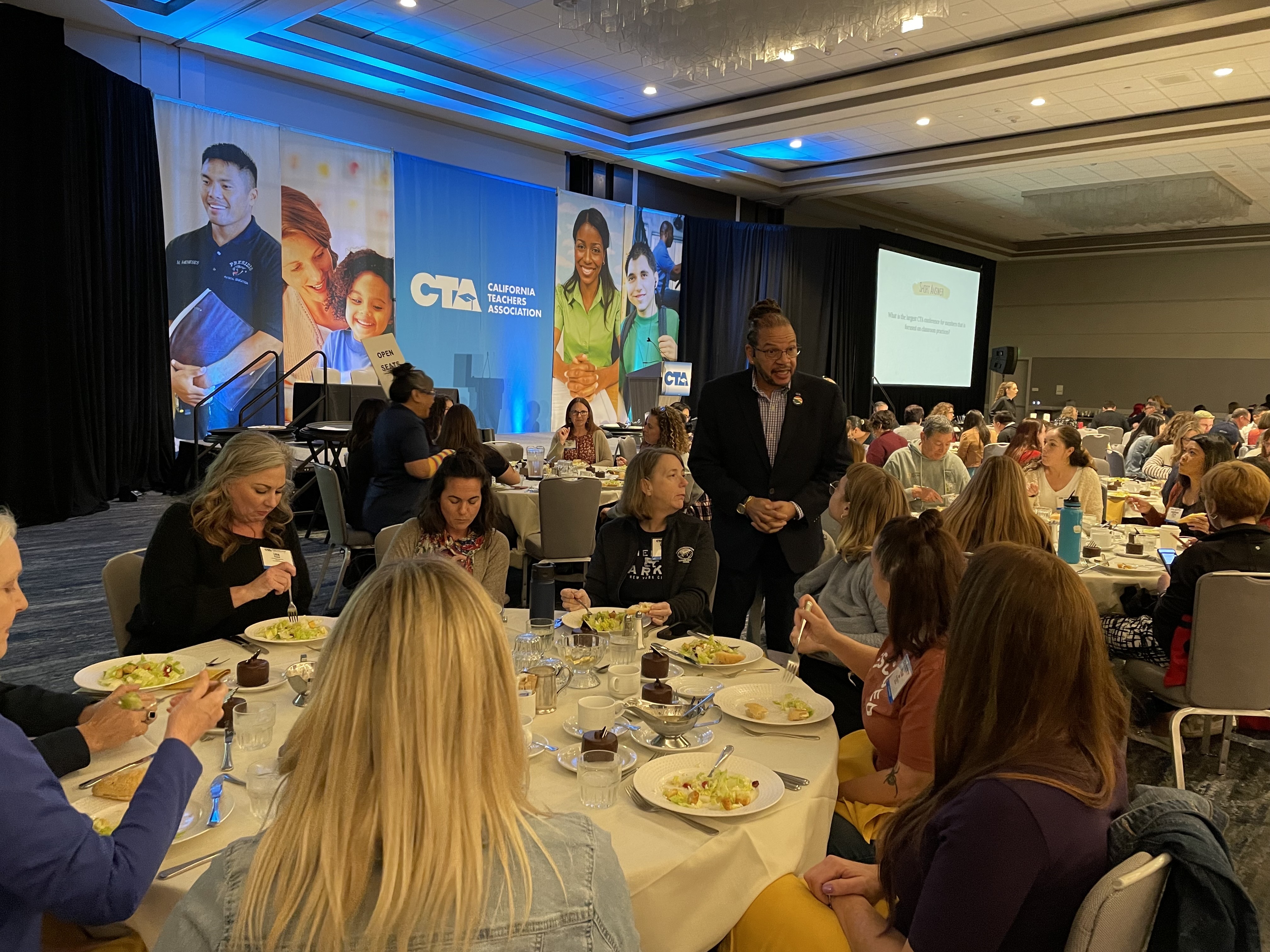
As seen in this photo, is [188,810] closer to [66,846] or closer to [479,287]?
[66,846]

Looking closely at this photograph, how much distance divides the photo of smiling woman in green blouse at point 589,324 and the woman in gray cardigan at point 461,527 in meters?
9.41

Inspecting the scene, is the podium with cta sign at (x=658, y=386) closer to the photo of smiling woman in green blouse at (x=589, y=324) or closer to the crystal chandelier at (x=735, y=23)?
the photo of smiling woman in green blouse at (x=589, y=324)

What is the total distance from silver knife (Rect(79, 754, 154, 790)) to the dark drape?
12895mm

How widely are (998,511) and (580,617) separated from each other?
182cm

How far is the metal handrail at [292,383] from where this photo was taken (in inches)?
361

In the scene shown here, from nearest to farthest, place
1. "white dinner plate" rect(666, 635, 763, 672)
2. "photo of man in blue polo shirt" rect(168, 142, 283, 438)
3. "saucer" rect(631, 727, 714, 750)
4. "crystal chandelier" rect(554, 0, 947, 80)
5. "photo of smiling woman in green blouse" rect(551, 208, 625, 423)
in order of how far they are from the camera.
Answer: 1. "saucer" rect(631, 727, 714, 750)
2. "white dinner plate" rect(666, 635, 763, 672)
3. "crystal chandelier" rect(554, 0, 947, 80)
4. "photo of man in blue polo shirt" rect(168, 142, 283, 438)
5. "photo of smiling woman in green blouse" rect(551, 208, 625, 423)

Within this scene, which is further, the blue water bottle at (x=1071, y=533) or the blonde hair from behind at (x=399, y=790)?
the blue water bottle at (x=1071, y=533)

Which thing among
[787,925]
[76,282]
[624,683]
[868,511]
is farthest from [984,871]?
[76,282]

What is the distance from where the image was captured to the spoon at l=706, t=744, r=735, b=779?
5.73ft

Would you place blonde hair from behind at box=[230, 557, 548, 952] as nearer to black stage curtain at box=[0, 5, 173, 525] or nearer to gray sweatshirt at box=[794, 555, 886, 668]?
gray sweatshirt at box=[794, 555, 886, 668]

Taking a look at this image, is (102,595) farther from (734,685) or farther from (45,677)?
(734,685)

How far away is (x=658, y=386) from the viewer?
12.6m

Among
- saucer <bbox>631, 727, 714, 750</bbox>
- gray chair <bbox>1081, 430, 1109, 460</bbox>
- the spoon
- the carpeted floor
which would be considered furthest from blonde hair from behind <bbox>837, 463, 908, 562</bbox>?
gray chair <bbox>1081, 430, 1109, 460</bbox>

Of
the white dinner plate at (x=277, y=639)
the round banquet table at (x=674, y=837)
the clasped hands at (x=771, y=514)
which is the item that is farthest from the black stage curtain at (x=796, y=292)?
the round banquet table at (x=674, y=837)
